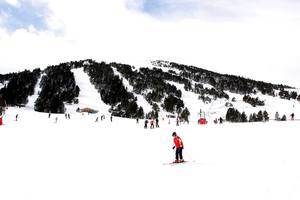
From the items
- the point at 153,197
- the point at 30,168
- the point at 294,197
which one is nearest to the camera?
the point at 294,197

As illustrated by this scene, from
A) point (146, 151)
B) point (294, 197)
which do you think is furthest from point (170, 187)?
point (146, 151)

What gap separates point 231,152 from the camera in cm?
2483

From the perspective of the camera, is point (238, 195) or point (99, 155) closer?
point (238, 195)

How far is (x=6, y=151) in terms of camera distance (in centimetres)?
2741

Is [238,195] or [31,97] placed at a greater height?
[31,97]

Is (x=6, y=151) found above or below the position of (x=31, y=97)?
below

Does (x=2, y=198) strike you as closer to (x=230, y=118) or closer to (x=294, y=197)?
(x=294, y=197)

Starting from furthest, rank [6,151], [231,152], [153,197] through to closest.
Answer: [6,151] → [231,152] → [153,197]

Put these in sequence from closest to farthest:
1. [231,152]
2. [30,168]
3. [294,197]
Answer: [294,197]
[30,168]
[231,152]

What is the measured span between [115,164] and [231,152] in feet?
24.5

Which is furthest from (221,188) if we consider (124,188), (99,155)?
(99,155)

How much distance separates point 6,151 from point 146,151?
920 cm

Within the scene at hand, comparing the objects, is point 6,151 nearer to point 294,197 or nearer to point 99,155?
point 99,155

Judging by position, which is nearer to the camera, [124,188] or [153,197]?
[153,197]
